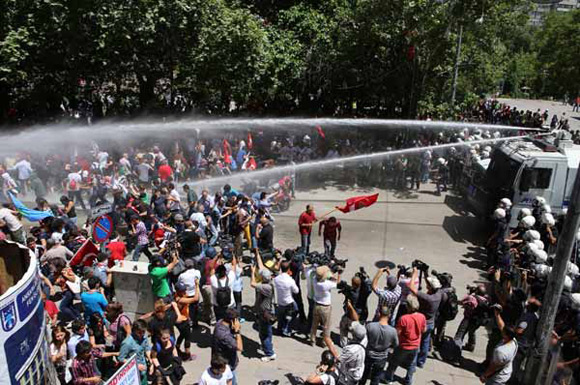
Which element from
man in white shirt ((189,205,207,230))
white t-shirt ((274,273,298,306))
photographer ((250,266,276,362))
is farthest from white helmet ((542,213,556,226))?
man in white shirt ((189,205,207,230))

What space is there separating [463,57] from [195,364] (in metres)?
18.2

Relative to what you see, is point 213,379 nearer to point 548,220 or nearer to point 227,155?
point 548,220

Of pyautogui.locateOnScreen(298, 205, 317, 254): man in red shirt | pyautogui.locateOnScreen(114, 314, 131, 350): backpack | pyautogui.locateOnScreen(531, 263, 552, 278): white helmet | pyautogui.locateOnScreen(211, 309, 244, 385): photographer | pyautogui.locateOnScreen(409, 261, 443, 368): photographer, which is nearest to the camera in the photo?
pyautogui.locateOnScreen(114, 314, 131, 350): backpack

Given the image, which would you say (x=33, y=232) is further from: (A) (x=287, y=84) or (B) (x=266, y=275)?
(A) (x=287, y=84)

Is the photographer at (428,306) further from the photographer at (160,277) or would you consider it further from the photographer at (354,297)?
the photographer at (160,277)

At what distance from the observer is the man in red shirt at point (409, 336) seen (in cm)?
736

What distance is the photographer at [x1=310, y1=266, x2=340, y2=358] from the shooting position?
8.20 metres

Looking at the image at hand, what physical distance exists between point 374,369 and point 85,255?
543cm

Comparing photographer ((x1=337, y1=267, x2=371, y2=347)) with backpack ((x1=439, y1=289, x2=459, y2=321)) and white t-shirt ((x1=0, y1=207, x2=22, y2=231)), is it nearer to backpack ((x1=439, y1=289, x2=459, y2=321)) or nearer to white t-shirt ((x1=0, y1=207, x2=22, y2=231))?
backpack ((x1=439, y1=289, x2=459, y2=321))

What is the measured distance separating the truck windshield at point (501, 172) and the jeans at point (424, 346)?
6.70 m

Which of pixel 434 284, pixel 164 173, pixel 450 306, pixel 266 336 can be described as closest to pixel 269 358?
pixel 266 336

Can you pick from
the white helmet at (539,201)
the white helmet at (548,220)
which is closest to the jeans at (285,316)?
the white helmet at (548,220)

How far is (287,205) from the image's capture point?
16.4 meters

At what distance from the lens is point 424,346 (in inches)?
323
